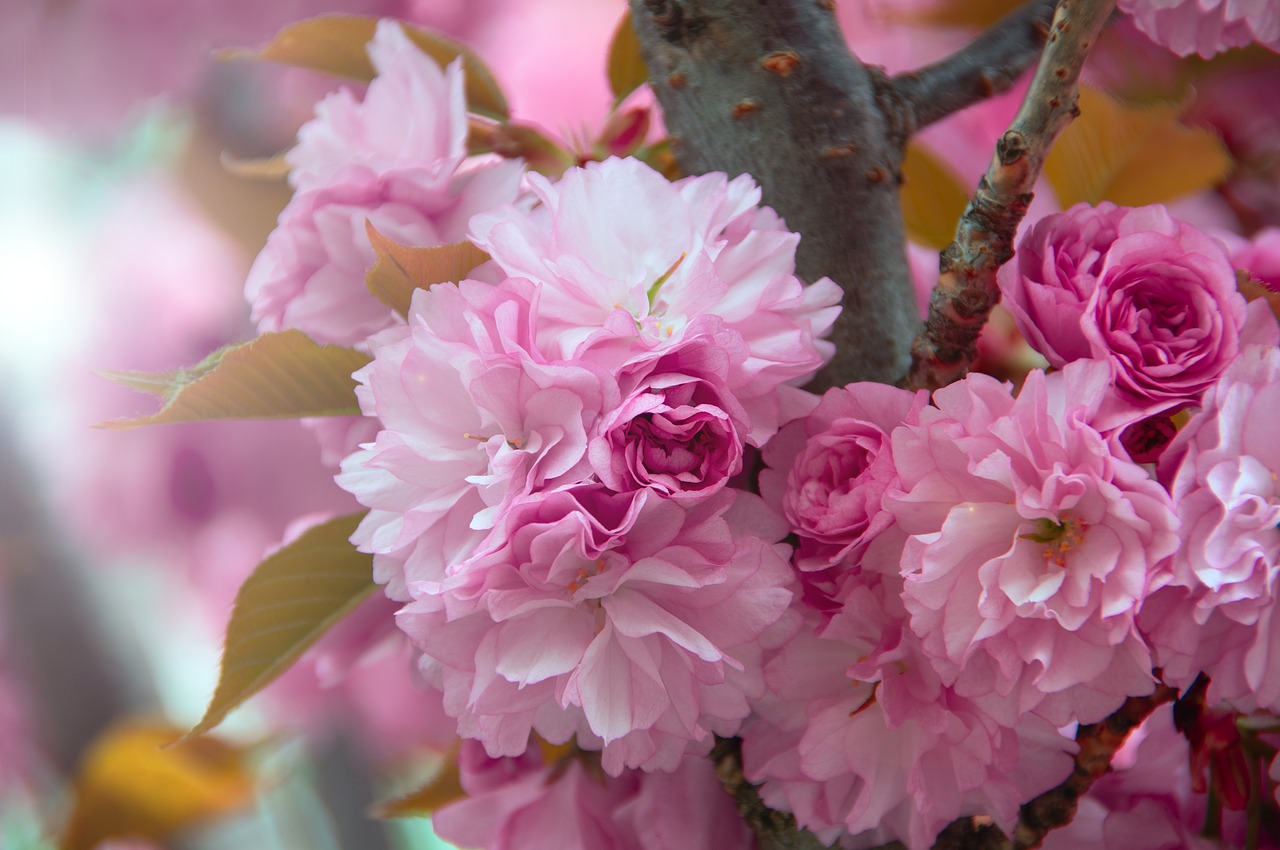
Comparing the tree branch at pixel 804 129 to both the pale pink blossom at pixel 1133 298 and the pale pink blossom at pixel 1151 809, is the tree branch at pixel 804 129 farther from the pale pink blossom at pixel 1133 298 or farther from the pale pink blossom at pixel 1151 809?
the pale pink blossom at pixel 1151 809

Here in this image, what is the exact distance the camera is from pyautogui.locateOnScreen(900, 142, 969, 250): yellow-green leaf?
0.36m

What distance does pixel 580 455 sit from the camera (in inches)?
Result: 8.3

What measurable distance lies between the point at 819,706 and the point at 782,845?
0.07 metres

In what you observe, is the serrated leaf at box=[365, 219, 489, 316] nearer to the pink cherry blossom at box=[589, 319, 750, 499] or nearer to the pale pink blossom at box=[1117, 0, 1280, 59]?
the pink cherry blossom at box=[589, 319, 750, 499]

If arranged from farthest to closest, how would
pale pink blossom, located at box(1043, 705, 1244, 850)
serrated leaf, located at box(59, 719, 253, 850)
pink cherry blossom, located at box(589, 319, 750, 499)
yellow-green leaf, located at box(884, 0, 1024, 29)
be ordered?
serrated leaf, located at box(59, 719, 253, 850) < yellow-green leaf, located at box(884, 0, 1024, 29) < pale pink blossom, located at box(1043, 705, 1244, 850) < pink cherry blossom, located at box(589, 319, 750, 499)

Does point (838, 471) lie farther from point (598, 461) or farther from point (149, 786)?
point (149, 786)

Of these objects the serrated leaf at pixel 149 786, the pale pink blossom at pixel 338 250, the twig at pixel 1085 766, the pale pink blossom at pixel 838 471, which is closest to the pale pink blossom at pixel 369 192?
the pale pink blossom at pixel 338 250

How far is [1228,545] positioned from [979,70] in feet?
0.53

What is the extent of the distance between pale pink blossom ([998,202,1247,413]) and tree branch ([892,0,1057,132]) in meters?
0.07

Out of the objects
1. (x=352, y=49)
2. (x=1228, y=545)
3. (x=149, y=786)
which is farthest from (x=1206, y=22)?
(x=149, y=786)

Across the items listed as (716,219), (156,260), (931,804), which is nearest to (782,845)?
(931,804)

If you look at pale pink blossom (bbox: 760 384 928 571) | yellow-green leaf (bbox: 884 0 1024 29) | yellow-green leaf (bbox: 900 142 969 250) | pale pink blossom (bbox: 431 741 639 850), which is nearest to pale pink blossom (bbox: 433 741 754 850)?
pale pink blossom (bbox: 431 741 639 850)

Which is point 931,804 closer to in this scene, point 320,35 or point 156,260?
point 320,35

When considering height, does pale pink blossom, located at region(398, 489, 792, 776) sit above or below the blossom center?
below
